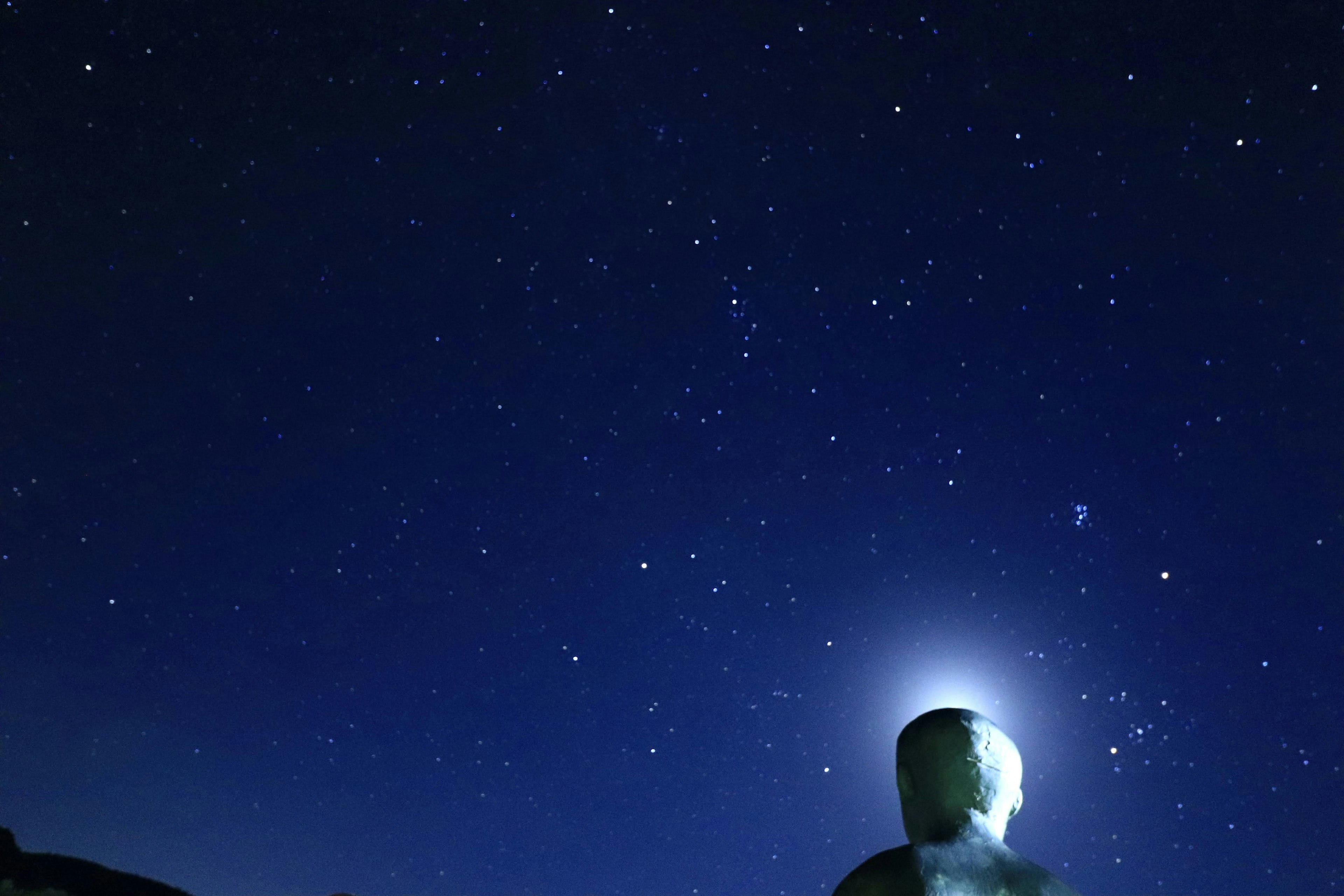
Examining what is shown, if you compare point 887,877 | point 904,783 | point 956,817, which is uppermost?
point 904,783

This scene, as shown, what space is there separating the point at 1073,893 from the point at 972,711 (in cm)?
78

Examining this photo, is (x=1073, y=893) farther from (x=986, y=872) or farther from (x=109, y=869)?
(x=109, y=869)

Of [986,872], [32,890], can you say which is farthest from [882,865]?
[32,890]

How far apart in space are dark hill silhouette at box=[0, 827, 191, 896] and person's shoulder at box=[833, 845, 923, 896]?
1260cm

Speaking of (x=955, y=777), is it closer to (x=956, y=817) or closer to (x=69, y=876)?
(x=956, y=817)

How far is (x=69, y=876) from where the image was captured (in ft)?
44.2

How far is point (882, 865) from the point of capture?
3324 mm

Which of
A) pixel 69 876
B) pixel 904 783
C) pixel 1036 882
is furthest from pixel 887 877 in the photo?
pixel 69 876

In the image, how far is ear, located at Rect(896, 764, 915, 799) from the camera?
12.7 feet

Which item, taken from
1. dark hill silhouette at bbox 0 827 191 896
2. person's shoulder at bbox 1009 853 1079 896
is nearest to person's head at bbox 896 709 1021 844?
person's shoulder at bbox 1009 853 1079 896

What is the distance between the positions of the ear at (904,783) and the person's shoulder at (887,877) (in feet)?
1.62

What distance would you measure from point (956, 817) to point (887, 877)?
0.61 meters

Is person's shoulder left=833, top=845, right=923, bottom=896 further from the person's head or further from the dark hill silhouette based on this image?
the dark hill silhouette

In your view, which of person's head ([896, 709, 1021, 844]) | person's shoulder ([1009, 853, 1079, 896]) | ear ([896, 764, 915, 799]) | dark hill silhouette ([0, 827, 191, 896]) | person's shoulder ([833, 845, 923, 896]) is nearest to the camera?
person's shoulder ([833, 845, 923, 896])
